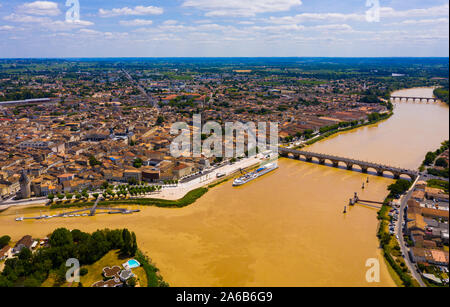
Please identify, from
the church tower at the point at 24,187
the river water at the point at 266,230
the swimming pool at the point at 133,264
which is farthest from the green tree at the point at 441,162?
the church tower at the point at 24,187

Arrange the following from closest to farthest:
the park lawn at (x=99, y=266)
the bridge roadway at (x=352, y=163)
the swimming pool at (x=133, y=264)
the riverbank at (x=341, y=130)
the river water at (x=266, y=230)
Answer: the park lawn at (x=99, y=266) < the river water at (x=266, y=230) < the swimming pool at (x=133, y=264) < the bridge roadway at (x=352, y=163) < the riverbank at (x=341, y=130)

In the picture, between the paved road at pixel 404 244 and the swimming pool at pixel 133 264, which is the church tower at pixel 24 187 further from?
the paved road at pixel 404 244

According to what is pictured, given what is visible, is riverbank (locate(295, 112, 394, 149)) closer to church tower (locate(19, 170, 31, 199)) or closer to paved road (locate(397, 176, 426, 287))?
paved road (locate(397, 176, 426, 287))

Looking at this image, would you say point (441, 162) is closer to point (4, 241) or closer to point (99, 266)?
point (99, 266)

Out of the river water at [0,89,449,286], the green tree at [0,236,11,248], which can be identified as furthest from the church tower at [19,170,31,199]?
the green tree at [0,236,11,248]

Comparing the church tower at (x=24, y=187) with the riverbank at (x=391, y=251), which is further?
the church tower at (x=24, y=187)

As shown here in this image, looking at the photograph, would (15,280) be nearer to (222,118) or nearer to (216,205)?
(216,205)
